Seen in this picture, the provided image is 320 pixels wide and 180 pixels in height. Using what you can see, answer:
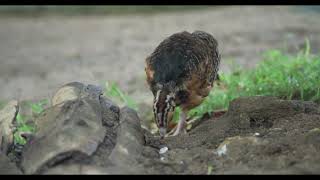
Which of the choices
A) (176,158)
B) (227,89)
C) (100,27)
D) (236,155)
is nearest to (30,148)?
(176,158)

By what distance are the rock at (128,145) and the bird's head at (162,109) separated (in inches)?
10.8

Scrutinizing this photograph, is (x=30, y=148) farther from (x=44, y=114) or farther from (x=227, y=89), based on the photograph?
(x=227, y=89)

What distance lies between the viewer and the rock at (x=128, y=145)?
3.71m

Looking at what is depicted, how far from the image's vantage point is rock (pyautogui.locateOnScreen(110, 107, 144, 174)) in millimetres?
3713

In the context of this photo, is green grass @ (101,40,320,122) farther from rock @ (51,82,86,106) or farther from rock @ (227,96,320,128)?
rock @ (51,82,86,106)

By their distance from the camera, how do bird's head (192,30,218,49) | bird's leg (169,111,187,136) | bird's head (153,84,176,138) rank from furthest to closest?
1. bird's head (192,30,218,49)
2. bird's leg (169,111,187,136)
3. bird's head (153,84,176,138)

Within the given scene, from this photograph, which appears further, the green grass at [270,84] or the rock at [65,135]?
the green grass at [270,84]

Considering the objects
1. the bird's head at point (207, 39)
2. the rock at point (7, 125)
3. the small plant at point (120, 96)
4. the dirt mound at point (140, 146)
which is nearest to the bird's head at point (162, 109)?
the dirt mound at point (140, 146)

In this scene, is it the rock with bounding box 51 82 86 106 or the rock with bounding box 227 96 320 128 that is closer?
the rock with bounding box 51 82 86 106

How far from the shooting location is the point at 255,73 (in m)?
7.50

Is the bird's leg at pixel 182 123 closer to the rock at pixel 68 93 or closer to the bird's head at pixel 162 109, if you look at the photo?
the bird's head at pixel 162 109

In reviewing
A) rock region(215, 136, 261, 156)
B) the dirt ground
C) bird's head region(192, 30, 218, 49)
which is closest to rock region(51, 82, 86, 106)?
rock region(215, 136, 261, 156)

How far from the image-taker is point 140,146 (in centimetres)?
411

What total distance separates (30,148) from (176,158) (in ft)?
3.04
